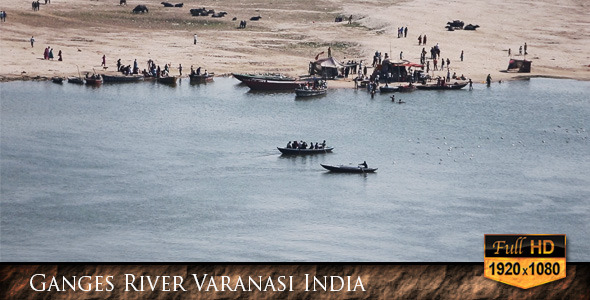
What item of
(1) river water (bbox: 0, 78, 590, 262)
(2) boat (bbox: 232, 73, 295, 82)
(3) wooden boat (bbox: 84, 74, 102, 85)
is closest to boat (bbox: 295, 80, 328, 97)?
(1) river water (bbox: 0, 78, 590, 262)

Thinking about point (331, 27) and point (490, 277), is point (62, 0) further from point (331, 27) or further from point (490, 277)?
point (490, 277)

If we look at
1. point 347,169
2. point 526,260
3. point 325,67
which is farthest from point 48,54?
point 526,260

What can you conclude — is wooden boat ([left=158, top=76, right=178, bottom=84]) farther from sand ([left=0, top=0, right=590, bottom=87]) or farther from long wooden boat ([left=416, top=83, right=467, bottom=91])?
long wooden boat ([left=416, top=83, right=467, bottom=91])

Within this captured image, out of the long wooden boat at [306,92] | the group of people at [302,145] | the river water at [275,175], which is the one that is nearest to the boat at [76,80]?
the river water at [275,175]

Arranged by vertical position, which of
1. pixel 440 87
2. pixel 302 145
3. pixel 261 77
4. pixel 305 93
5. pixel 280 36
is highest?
pixel 280 36

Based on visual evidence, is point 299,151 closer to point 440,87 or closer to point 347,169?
point 347,169

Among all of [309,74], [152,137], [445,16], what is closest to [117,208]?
[152,137]
